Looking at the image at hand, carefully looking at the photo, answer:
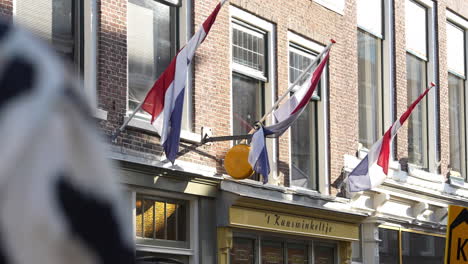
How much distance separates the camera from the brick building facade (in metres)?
13.2

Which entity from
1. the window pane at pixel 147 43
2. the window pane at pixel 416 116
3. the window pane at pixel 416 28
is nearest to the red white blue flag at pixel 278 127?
the window pane at pixel 147 43

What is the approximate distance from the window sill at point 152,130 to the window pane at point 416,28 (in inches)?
337

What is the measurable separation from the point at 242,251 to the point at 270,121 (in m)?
2.06

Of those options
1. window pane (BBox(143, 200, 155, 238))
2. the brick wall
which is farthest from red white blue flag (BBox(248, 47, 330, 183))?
window pane (BBox(143, 200, 155, 238))

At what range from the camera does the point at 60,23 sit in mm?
12672

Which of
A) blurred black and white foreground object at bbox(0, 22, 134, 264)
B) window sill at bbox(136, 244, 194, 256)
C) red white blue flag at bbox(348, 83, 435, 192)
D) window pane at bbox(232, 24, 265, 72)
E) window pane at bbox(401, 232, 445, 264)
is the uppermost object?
window pane at bbox(232, 24, 265, 72)

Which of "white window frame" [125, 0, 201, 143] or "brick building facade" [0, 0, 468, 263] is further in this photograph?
"white window frame" [125, 0, 201, 143]

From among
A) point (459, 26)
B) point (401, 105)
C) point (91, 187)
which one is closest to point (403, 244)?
point (401, 105)

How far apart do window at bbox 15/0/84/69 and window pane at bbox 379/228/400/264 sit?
8669mm

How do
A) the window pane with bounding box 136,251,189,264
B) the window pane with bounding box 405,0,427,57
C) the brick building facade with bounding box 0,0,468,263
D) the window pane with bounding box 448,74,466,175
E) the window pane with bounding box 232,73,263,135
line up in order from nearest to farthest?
the window pane with bounding box 136,251,189,264 < the brick building facade with bounding box 0,0,468,263 < the window pane with bounding box 232,73,263,135 < the window pane with bounding box 405,0,427,57 < the window pane with bounding box 448,74,466,175

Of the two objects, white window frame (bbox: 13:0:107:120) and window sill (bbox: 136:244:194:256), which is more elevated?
white window frame (bbox: 13:0:107:120)

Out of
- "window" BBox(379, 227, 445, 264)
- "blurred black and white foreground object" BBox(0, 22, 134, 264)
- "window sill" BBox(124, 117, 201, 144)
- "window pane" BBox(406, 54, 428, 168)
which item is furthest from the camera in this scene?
"window pane" BBox(406, 54, 428, 168)

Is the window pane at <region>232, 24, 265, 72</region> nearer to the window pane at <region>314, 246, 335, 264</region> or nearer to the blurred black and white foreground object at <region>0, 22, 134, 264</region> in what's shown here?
the window pane at <region>314, 246, 335, 264</region>

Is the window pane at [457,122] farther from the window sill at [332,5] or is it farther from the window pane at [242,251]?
the window pane at [242,251]
